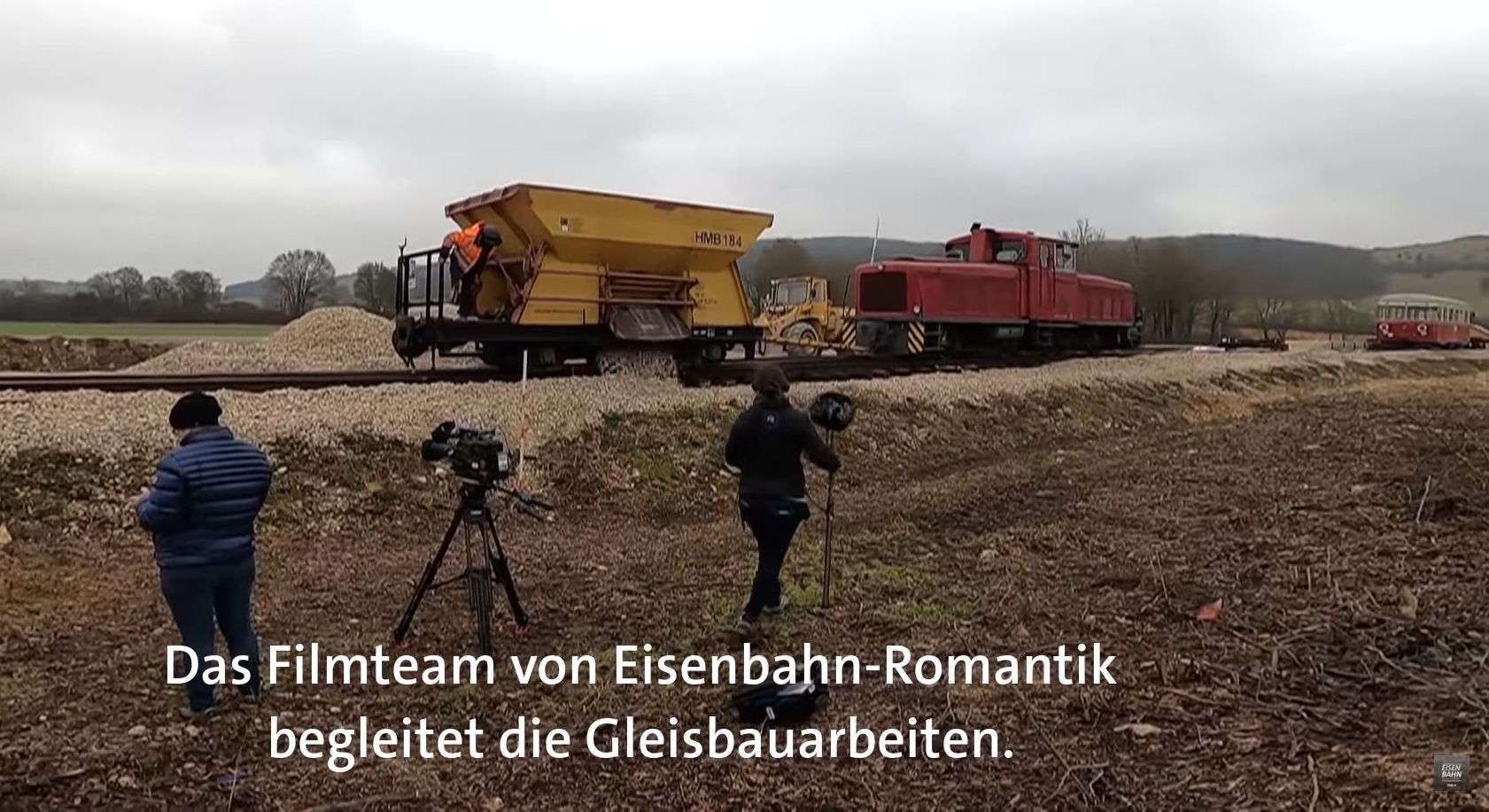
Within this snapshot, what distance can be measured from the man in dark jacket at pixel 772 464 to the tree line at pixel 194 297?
38.7 metres

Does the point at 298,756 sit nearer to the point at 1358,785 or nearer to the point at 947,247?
the point at 1358,785

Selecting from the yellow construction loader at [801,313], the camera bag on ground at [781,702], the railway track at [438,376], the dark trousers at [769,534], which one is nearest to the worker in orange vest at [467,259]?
the railway track at [438,376]

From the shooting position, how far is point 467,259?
14.3 meters

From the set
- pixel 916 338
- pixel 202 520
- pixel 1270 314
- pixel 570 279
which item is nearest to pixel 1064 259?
pixel 916 338

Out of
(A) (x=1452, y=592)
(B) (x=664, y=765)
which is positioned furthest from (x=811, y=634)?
(A) (x=1452, y=592)

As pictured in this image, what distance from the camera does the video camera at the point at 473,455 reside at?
568 cm

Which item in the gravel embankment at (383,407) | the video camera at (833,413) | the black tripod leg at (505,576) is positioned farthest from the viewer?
the gravel embankment at (383,407)

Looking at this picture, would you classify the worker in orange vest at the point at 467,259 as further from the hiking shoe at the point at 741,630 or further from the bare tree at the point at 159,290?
the bare tree at the point at 159,290

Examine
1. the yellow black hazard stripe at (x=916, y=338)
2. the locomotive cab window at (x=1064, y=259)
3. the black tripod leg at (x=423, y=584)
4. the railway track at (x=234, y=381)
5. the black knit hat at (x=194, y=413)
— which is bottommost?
the black tripod leg at (x=423, y=584)

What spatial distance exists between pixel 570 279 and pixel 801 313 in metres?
15.4

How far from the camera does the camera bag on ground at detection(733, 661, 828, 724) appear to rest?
4.75 meters

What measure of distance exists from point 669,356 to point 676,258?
1.43 meters

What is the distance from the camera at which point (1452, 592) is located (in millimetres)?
5746

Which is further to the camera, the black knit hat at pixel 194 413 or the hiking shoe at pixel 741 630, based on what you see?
the hiking shoe at pixel 741 630
